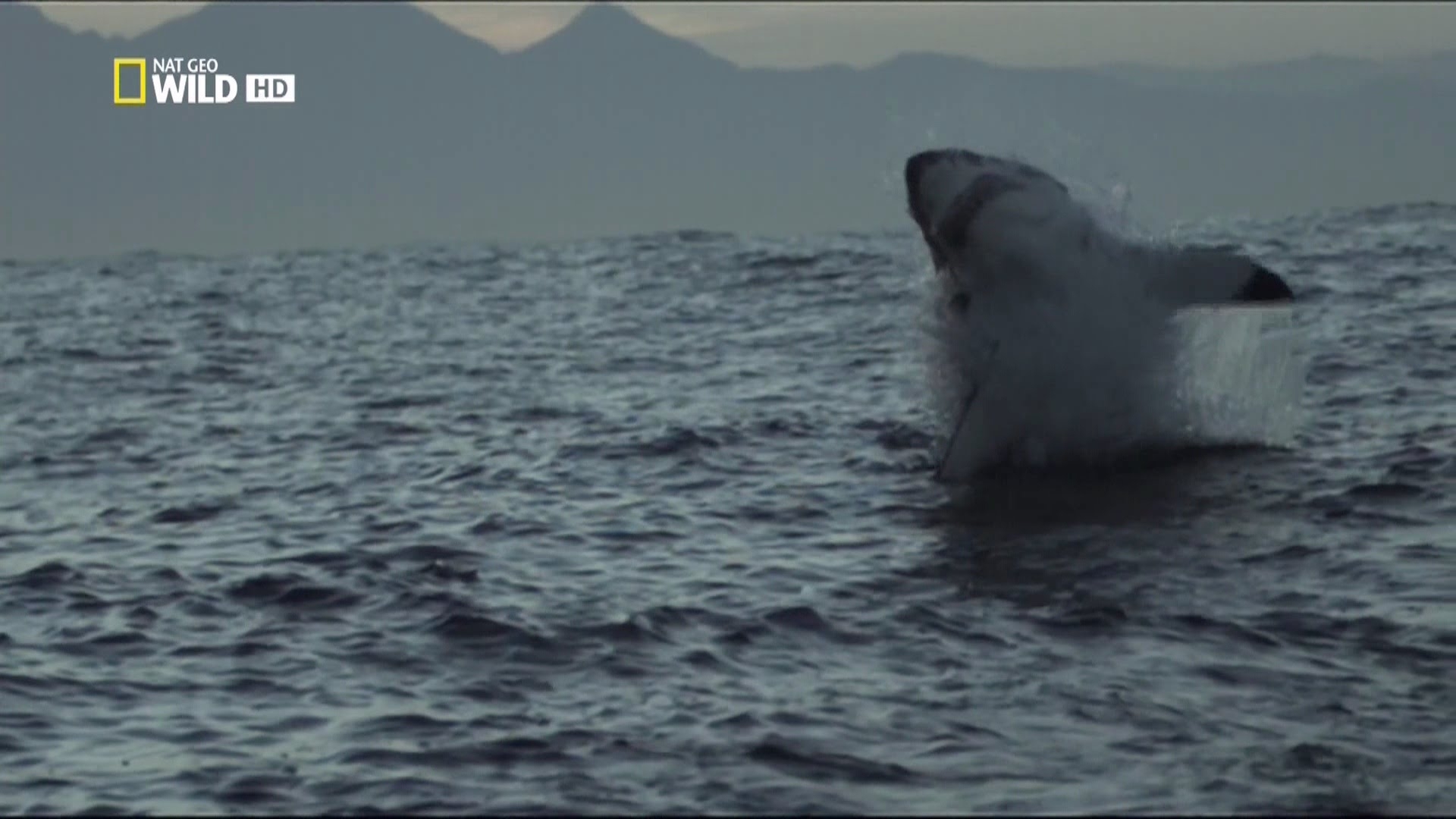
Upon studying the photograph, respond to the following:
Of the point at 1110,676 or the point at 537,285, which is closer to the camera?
the point at 1110,676

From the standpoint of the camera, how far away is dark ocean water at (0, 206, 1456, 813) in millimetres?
12875

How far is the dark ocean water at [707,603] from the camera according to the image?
12.9m

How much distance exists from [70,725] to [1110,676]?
8150mm

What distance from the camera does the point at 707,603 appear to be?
1731 cm

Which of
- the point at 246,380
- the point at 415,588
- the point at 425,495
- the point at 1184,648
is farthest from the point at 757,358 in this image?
the point at 1184,648

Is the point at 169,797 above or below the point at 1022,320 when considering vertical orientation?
below

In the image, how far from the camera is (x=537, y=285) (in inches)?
2282

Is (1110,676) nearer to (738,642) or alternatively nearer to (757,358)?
(738,642)

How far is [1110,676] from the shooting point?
1471 cm

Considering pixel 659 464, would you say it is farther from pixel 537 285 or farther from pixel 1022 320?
pixel 537 285

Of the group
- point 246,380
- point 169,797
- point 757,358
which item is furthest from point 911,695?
point 246,380

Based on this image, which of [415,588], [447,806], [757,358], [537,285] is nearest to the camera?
[447,806]

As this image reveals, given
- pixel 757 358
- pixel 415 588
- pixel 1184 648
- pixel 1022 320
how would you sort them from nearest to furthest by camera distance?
pixel 1184 648, pixel 415 588, pixel 1022 320, pixel 757 358

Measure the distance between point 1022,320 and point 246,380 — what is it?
19614mm
